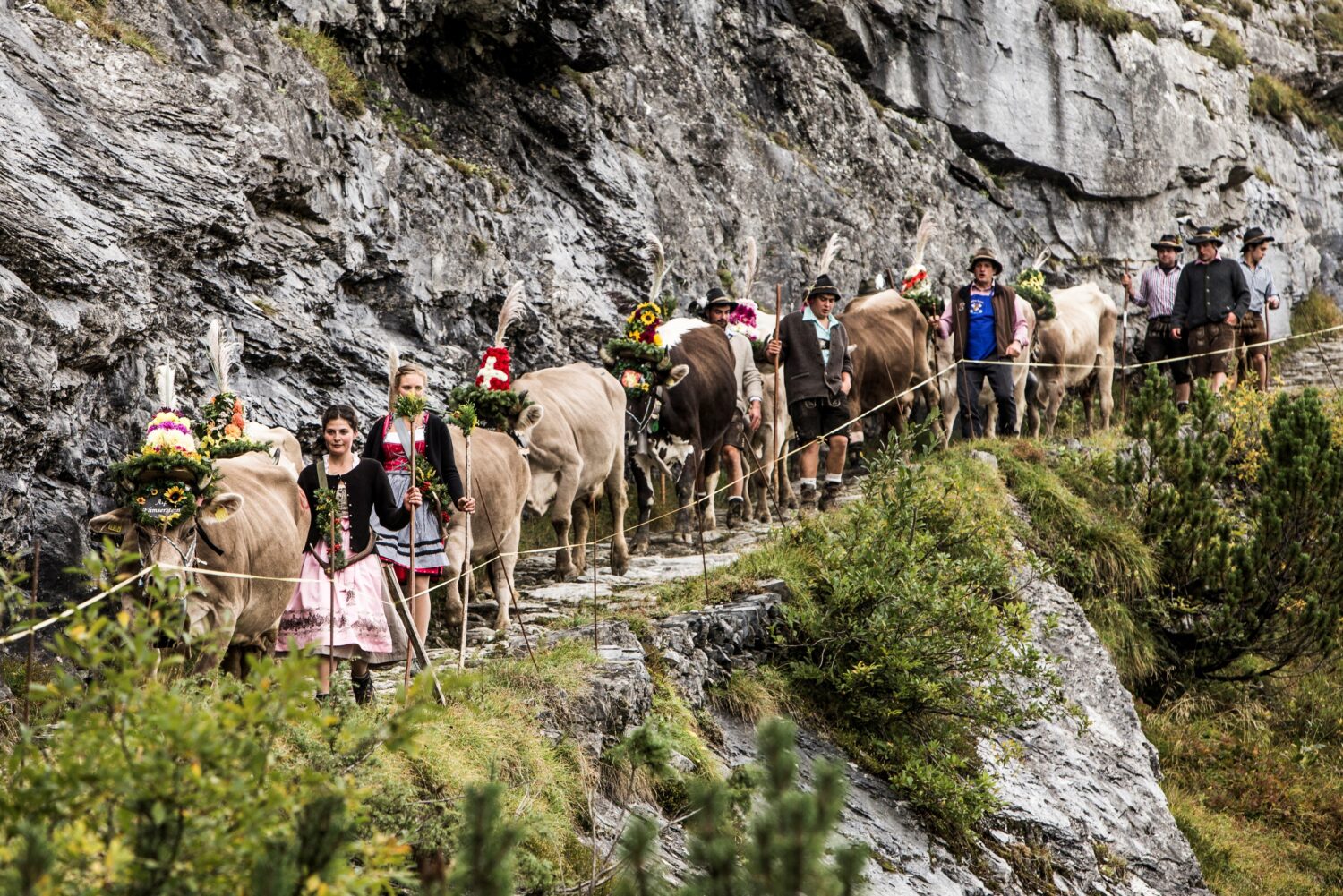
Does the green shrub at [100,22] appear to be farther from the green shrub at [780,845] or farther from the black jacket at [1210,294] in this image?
the black jacket at [1210,294]

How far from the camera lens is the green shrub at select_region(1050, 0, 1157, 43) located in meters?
23.3

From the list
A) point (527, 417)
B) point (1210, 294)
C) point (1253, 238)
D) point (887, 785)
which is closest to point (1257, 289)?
point (1253, 238)

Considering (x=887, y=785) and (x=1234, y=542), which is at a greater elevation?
(x=1234, y=542)

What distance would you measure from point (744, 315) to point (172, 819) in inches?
421

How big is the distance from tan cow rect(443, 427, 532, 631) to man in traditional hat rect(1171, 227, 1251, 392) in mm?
9384

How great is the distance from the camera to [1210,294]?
15.5m

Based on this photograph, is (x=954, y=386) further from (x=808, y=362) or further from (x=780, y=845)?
(x=780, y=845)

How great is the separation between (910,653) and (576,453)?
277 centimetres

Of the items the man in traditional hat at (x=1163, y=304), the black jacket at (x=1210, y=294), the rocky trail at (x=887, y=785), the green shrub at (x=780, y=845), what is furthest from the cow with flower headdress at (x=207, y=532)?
the man in traditional hat at (x=1163, y=304)

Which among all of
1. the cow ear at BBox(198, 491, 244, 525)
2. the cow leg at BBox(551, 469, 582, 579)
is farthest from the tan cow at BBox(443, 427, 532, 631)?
the cow ear at BBox(198, 491, 244, 525)

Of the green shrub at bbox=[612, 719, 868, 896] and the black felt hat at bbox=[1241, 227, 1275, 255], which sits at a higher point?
the black felt hat at bbox=[1241, 227, 1275, 255]

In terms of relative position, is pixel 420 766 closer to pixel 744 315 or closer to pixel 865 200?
pixel 744 315

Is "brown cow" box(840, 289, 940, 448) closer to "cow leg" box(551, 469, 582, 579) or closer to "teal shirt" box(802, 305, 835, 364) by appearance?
"teal shirt" box(802, 305, 835, 364)

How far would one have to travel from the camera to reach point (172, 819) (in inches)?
112
